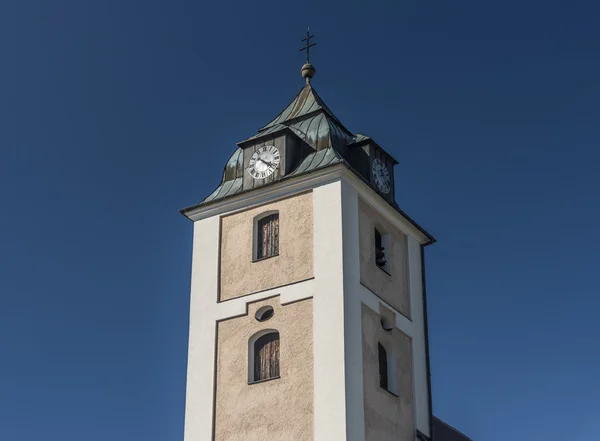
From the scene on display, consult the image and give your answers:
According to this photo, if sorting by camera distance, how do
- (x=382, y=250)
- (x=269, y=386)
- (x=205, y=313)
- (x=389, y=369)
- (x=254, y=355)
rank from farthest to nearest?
1. (x=382, y=250)
2. (x=205, y=313)
3. (x=389, y=369)
4. (x=254, y=355)
5. (x=269, y=386)

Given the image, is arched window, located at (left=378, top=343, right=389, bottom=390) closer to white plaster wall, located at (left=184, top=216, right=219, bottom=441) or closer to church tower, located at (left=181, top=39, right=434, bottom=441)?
church tower, located at (left=181, top=39, right=434, bottom=441)

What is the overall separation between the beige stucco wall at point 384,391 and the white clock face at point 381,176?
12.9 ft

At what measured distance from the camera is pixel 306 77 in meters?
35.0

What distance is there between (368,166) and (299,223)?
9.11ft

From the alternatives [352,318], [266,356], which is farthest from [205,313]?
[352,318]

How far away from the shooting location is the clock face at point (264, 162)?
31047mm

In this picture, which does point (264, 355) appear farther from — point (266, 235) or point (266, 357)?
point (266, 235)

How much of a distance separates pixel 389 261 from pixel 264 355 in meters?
4.50

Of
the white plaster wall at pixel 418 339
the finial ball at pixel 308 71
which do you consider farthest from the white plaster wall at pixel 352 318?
the finial ball at pixel 308 71

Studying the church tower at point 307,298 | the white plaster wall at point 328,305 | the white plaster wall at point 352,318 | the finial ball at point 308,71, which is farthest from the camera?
the finial ball at point 308,71

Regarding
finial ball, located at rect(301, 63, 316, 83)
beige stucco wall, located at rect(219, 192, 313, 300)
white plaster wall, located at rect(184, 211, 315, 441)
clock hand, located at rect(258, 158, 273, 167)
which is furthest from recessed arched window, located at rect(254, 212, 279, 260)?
finial ball, located at rect(301, 63, 316, 83)

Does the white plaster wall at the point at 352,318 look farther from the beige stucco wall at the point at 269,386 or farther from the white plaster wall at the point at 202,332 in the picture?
the white plaster wall at the point at 202,332

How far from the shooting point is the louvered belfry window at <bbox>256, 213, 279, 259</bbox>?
3003 cm

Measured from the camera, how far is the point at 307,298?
28.5 metres
